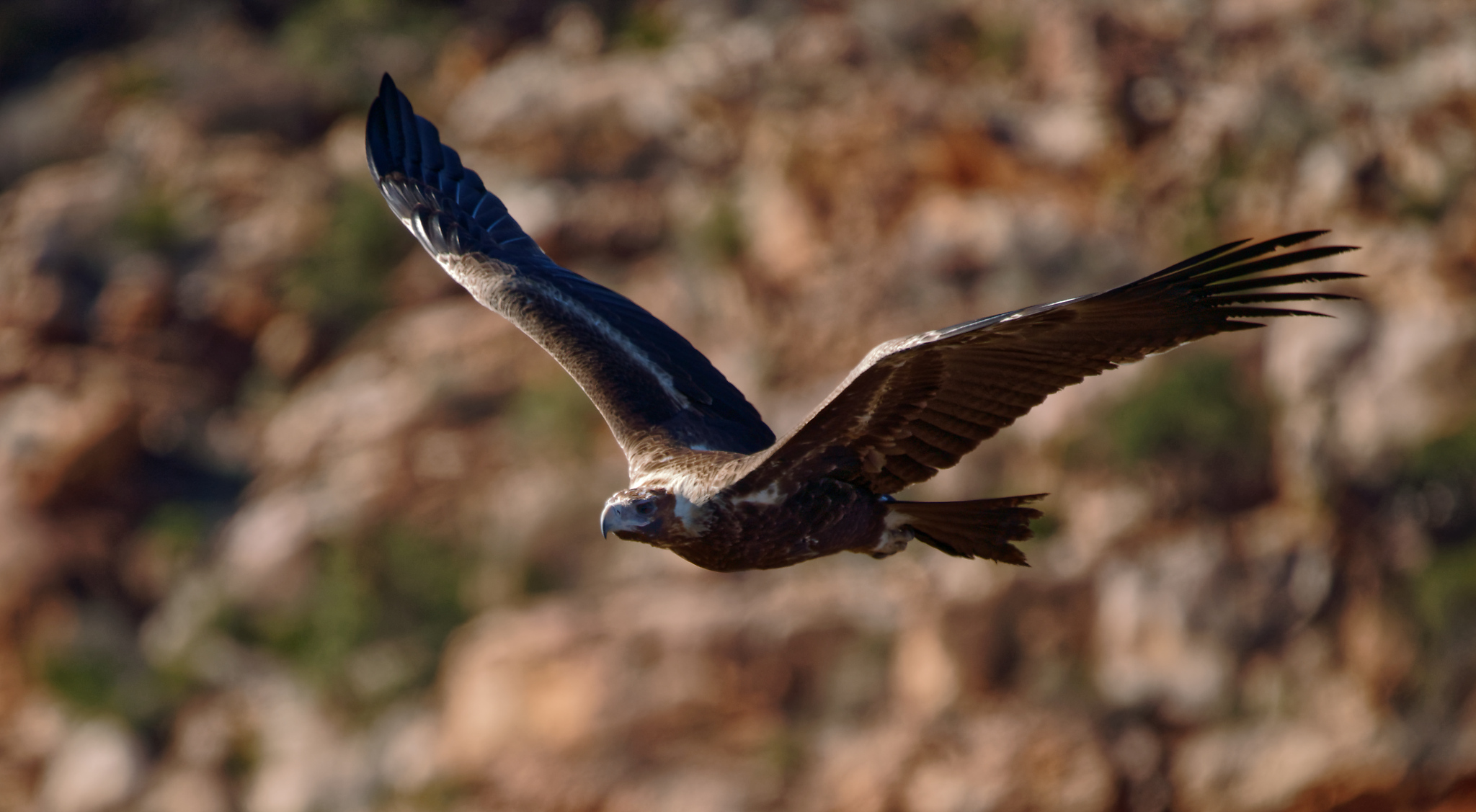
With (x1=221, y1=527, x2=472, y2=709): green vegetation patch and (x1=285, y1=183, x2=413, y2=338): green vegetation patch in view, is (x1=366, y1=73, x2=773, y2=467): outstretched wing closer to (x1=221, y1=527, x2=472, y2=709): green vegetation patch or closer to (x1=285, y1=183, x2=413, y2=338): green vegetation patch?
(x1=221, y1=527, x2=472, y2=709): green vegetation patch

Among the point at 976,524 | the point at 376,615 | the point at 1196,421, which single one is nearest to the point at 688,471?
the point at 976,524

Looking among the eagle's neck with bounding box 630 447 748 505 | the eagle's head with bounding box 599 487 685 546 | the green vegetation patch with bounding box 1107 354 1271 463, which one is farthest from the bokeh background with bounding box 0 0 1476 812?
the eagle's head with bounding box 599 487 685 546

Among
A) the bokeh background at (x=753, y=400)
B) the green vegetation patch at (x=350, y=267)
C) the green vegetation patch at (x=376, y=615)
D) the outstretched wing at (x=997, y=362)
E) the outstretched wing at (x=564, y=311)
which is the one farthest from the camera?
the green vegetation patch at (x=350, y=267)

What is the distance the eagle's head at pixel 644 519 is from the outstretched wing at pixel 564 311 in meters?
0.72

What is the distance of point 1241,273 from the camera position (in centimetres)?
509

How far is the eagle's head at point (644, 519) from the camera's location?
5.91 meters

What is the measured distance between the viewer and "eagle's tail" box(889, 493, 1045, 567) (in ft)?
20.4

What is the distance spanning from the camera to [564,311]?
7.86 meters

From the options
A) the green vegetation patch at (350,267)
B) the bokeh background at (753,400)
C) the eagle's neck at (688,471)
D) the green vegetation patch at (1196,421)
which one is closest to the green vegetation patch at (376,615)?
the bokeh background at (753,400)

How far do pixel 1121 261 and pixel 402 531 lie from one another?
402 inches

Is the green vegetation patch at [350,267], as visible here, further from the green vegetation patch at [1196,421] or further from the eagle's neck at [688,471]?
the eagle's neck at [688,471]

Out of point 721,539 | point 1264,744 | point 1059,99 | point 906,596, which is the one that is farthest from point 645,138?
point 721,539

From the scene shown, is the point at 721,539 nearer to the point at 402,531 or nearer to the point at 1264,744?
the point at 1264,744

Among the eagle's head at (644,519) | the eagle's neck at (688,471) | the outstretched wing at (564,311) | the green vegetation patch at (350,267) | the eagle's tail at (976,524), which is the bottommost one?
the eagle's tail at (976,524)
